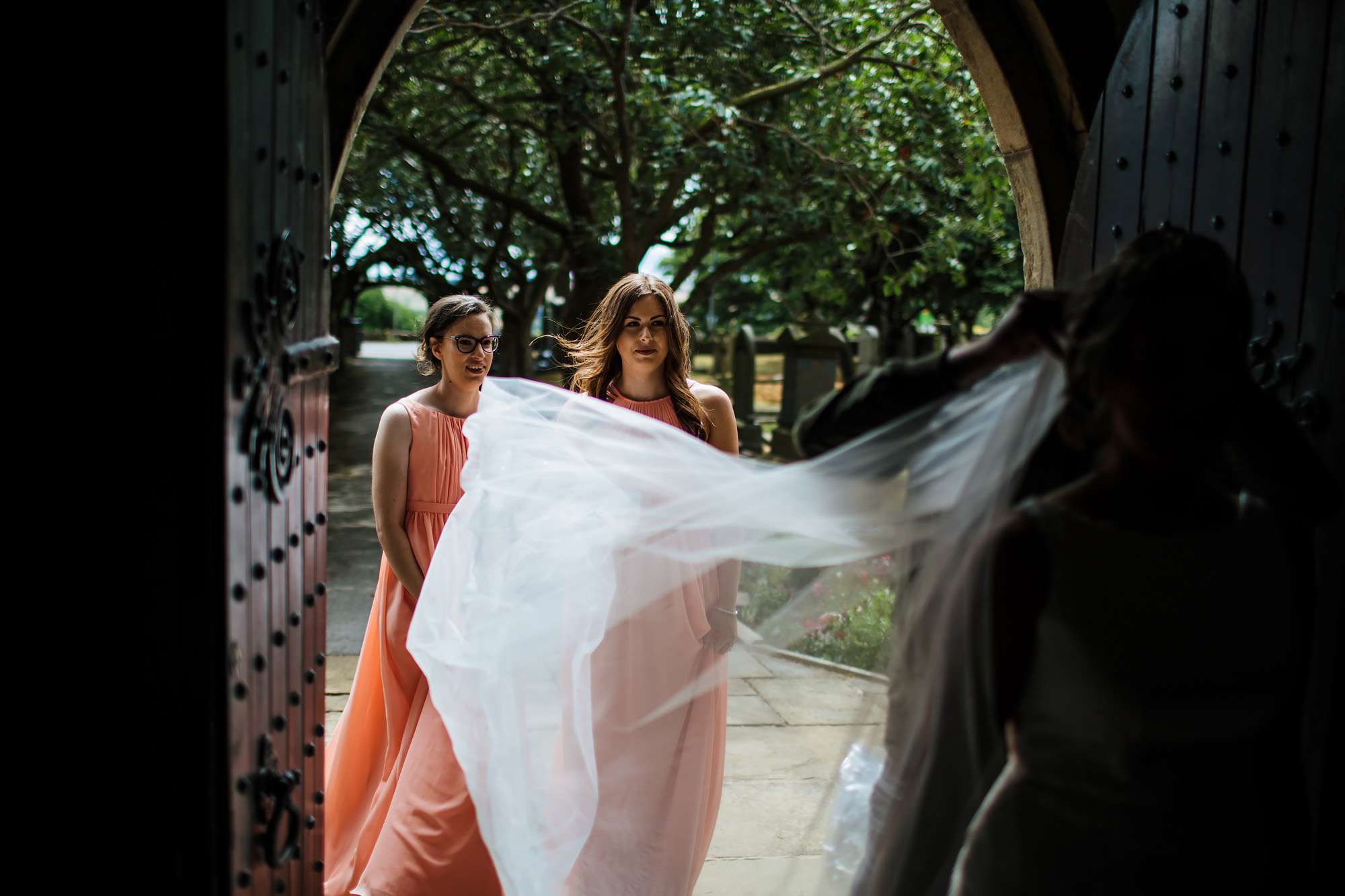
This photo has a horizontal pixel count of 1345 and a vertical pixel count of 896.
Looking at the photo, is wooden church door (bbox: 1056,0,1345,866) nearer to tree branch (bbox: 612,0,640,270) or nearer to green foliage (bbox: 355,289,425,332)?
tree branch (bbox: 612,0,640,270)

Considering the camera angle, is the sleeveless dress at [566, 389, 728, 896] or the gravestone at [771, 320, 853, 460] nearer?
the sleeveless dress at [566, 389, 728, 896]

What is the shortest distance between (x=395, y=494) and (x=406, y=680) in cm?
58

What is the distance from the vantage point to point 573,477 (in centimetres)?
294

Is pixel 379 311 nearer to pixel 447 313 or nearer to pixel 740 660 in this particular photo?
pixel 447 313

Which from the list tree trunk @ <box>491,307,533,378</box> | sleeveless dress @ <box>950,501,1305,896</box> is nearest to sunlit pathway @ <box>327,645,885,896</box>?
sleeveless dress @ <box>950,501,1305,896</box>

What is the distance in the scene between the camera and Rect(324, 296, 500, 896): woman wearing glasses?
129 inches

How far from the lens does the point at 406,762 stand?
344cm

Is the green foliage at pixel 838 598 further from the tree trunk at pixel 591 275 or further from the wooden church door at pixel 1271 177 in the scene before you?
→ the tree trunk at pixel 591 275

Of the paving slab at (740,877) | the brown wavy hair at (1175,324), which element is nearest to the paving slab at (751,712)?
the paving slab at (740,877)

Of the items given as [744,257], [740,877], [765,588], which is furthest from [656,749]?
[744,257]

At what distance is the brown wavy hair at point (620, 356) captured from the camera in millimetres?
3639

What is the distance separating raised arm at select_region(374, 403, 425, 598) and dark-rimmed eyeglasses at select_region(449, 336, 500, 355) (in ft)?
0.92

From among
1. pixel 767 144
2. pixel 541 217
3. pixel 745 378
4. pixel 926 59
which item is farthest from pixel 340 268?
pixel 926 59

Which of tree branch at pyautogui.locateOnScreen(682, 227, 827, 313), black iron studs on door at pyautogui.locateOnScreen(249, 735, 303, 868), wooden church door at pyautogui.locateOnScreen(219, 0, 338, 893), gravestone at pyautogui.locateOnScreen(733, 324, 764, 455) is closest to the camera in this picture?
wooden church door at pyautogui.locateOnScreen(219, 0, 338, 893)
